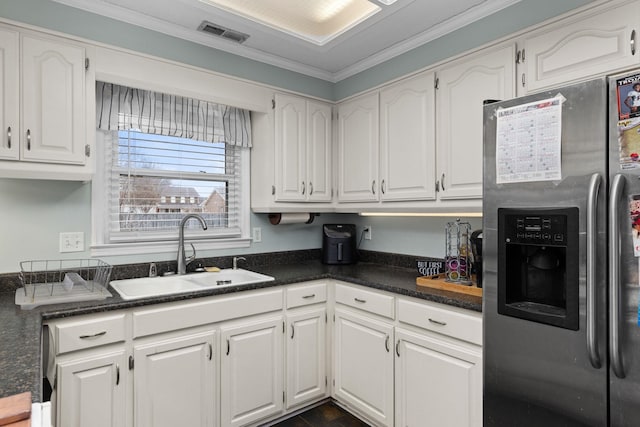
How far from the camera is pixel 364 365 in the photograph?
2.25 meters

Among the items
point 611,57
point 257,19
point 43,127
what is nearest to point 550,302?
point 611,57

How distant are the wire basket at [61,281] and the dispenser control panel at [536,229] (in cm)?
183

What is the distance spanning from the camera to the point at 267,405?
2.21 m

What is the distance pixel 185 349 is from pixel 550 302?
1698 millimetres

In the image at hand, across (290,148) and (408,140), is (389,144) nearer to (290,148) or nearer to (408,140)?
(408,140)

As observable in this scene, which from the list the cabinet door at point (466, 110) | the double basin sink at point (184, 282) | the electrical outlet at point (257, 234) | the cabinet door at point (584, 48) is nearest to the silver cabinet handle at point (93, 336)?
the double basin sink at point (184, 282)

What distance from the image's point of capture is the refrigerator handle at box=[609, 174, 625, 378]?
1.13 meters

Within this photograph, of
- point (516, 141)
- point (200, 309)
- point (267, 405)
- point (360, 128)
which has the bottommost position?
point (267, 405)

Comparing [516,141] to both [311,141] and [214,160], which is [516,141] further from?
[214,160]

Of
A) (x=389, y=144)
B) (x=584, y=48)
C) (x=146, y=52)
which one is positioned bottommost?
(x=389, y=144)

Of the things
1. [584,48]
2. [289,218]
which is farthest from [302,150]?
[584,48]

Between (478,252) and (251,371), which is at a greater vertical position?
(478,252)

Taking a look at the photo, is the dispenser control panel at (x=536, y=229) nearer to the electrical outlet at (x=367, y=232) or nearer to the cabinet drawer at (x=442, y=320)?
the cabinet drawer at (x=442, y=320)

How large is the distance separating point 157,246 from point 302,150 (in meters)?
1.24
